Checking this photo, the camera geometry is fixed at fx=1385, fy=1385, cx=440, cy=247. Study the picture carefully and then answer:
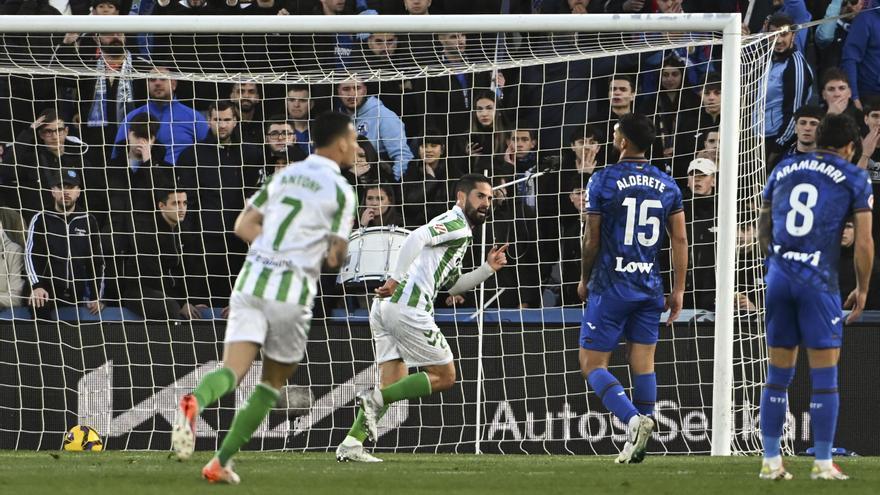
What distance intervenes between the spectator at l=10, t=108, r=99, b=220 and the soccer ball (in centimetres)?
215

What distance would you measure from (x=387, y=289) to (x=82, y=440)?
3259mm

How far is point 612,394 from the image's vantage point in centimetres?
912

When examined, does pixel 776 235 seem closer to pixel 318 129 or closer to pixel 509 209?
pixel 318 129

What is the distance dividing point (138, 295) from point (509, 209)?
340 cm

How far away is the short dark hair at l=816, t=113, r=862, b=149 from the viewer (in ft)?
24.8

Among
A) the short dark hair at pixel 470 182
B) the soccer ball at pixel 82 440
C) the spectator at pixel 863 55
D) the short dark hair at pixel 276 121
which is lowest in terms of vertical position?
the soccer ball at pixel 82 440

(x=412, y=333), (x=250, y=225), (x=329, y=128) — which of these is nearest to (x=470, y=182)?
(x=412, y=333)

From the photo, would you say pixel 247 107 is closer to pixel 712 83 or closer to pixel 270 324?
pixel 712 83

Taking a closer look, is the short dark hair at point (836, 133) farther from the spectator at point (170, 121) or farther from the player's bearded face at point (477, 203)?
the spectator at point (170, 121)

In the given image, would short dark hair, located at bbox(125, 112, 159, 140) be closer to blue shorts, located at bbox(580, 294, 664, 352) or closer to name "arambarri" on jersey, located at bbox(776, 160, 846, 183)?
blue shorts, located at bbox(580, 294, 664, 352)

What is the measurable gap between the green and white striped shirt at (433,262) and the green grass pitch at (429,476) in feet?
3.84

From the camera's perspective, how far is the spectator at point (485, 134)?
1249 centimetres

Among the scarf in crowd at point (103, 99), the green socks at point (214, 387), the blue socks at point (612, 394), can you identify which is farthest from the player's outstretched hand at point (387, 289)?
the scarf in crowd at point (103, 99)

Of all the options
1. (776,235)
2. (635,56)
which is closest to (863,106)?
(635,56)
